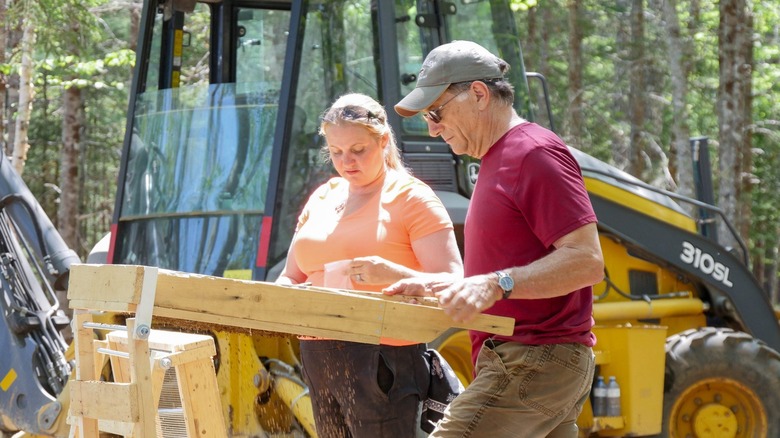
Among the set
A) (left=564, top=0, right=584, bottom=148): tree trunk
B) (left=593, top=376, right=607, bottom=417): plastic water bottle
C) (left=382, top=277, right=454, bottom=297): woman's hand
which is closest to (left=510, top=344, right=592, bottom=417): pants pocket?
(left=382, top=277, right=454, bottom=297): woman's hand

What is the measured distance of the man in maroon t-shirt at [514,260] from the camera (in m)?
2.87

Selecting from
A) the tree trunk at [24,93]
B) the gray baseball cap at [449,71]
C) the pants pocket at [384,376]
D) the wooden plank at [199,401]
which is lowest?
the wooden plank at [199,401]

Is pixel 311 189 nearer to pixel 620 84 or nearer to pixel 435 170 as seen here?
pixel 435 170

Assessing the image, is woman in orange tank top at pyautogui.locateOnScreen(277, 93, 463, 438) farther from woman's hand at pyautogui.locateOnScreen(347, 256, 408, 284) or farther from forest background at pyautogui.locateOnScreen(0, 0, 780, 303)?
forest background at pyautogui.locateOnScreen(0, 0, 780, 303)

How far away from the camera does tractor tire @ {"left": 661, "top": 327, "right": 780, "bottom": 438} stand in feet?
23.3

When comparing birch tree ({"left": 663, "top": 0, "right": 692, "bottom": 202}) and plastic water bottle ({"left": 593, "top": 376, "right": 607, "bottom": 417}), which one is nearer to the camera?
plastic water bottle ({"left": 593, "top": 376, "right": 607, "bottom": 417})

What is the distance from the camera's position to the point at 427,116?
3164 millimetres

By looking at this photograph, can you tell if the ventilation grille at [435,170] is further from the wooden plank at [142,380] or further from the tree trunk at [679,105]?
the tree trunk at [679,105]

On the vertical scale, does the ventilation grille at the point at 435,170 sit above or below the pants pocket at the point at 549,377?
above

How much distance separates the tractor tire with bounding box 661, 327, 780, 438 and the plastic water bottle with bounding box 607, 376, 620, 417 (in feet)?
1.56

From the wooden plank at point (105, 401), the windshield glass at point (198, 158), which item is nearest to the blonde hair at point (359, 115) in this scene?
the wooden plank at point (105, 401)

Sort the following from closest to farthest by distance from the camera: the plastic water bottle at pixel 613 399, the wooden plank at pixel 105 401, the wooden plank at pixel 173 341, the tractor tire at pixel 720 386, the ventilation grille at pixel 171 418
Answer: the wooden plank at pixel 105 401 < the wooden plank at pixel 173 341 < the ventilation grille at pixel 171 418 < the plastic water bottle at pixel 613 399 < the tractor tire at pixel 720 386

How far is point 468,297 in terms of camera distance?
2896mm

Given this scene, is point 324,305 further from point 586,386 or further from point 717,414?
point 717,414
